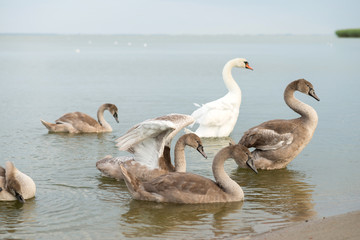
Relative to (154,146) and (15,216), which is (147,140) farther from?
(15,216)

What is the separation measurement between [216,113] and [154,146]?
413 centimetres

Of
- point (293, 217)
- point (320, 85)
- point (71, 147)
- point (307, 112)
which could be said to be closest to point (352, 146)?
point (307, 112)

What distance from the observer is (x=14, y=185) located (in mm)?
8219

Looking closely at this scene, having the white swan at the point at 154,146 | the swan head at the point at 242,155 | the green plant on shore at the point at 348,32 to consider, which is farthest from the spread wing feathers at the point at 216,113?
the green plant on shore at the point at 348,32

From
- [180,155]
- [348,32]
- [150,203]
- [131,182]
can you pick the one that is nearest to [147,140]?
[180,155]

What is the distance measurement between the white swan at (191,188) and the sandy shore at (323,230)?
1.34 m

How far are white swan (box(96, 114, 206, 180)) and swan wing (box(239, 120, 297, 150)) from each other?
136cm

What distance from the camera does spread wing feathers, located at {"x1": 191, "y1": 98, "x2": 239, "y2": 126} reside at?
1302 centimetres

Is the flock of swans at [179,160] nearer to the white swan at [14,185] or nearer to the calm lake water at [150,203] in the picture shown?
the white swan at [14,185]

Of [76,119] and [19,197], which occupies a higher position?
[76,119]

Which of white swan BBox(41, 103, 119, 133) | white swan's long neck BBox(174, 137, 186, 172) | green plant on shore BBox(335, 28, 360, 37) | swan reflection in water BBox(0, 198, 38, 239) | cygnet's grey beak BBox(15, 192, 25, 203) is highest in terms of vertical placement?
green plant on shore BBox(335, 28, 360, 37)

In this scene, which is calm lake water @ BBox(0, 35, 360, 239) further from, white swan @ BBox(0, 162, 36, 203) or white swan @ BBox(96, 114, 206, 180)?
white swan @ BBox(96, 114, 206, 180)

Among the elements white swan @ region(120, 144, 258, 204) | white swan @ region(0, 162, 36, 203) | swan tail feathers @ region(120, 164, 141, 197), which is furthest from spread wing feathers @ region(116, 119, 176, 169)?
white swan @ region(0, 162, 36, 203)

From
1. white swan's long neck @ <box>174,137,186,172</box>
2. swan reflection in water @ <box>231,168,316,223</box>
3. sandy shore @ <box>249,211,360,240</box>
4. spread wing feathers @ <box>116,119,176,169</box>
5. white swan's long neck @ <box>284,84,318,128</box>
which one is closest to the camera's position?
sandy shore @ <box>249,211,360,240</box>
